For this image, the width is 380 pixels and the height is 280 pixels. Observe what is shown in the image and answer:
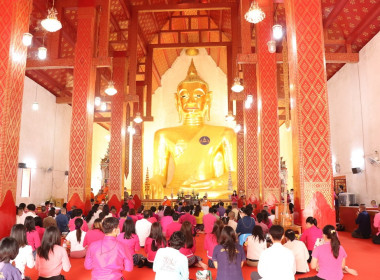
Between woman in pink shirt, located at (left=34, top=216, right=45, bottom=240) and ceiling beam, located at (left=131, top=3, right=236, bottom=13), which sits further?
ceiling beam, located at (left=131, top=3, right=236, bottom=13)

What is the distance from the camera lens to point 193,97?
654 inches

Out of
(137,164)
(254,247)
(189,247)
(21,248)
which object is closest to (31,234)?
(21,248)

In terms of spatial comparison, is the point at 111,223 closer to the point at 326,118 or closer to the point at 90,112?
the point at 326,118

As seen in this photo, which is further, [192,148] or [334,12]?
[192,148]

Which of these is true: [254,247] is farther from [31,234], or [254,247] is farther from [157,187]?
[157,187]

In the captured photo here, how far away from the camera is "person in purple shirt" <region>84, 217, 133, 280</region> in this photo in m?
3.07

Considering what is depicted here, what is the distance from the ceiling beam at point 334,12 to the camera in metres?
10.2

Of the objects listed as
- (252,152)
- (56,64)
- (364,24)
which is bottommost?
(252,152)

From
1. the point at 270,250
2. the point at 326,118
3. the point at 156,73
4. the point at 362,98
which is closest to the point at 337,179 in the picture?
the point at 362,98

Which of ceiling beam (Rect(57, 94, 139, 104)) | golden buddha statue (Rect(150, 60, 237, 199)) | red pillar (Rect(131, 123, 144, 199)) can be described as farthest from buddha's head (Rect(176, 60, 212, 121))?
ceiling beam (Rect(57, 94, 139, 104))

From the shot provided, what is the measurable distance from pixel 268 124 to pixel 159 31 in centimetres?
1042

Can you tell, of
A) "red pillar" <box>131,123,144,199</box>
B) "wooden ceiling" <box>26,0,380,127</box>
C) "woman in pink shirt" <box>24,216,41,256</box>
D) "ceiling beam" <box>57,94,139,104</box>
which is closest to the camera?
"woman in pink shirt" <box>24,216,41,256</box>

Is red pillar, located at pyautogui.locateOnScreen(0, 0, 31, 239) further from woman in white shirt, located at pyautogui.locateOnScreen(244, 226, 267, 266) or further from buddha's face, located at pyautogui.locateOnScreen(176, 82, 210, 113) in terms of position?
buddha's face, located at pyautogui.locateOnScreen(176, 82, 210, 113)

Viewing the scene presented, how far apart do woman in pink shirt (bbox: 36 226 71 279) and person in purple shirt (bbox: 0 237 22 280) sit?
73cm
